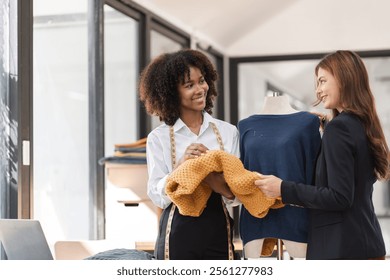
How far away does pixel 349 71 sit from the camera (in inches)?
87.4

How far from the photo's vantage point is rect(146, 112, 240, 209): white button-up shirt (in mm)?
2348

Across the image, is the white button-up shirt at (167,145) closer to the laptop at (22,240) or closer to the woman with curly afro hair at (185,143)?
the woman with curly afro hair at (185,143)

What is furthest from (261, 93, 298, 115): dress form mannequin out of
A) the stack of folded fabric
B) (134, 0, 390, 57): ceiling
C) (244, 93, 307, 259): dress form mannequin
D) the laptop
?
(134, 0, 390, 57): ceiling

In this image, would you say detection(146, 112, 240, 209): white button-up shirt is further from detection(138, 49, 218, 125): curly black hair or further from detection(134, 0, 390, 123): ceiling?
detection(134, 0, 390, 123): ceiling

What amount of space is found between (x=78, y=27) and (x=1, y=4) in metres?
0.85

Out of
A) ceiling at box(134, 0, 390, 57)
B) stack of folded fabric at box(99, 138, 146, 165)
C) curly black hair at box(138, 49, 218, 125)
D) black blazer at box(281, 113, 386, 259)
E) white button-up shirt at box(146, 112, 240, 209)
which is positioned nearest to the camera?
black blazer at box(281, 113, 386, 259)

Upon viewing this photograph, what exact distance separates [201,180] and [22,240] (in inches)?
32.8

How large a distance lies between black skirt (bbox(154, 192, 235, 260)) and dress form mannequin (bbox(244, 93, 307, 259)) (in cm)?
10

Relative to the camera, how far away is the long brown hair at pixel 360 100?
2.19m

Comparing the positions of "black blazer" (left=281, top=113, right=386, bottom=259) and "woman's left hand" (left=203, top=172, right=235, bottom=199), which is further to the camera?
"woman's left hand" (left=203, top=172, right=235, bottom=199)

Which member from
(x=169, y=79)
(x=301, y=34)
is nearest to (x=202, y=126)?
(x=169, y=79)

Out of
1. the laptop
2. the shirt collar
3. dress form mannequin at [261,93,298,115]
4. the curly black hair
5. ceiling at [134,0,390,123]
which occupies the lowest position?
the laptop

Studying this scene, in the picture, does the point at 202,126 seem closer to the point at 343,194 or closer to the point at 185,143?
the point at 185,143
